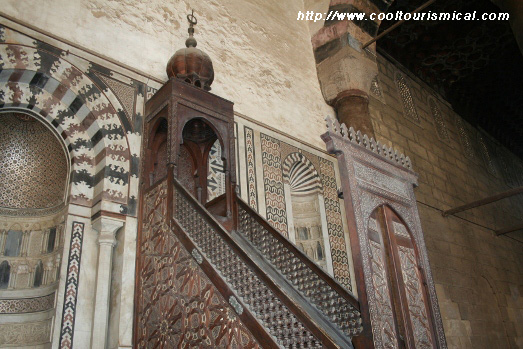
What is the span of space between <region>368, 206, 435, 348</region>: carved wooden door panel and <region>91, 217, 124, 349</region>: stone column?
6.44 ft

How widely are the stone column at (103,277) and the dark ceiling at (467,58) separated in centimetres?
677

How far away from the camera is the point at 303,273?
3379mm

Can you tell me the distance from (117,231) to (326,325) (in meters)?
1.79

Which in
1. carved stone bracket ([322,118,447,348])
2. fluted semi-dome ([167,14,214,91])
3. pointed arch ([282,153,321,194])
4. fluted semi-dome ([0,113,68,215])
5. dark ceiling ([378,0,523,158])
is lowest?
carved stone bracket ([322,118,447,348])

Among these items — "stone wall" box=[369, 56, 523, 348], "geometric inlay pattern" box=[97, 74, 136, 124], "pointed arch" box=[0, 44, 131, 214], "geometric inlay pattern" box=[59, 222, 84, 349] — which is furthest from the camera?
"stone wall" box=[369, 56, 523, 348]

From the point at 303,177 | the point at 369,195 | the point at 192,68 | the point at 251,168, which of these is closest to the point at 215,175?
the point at 251,168

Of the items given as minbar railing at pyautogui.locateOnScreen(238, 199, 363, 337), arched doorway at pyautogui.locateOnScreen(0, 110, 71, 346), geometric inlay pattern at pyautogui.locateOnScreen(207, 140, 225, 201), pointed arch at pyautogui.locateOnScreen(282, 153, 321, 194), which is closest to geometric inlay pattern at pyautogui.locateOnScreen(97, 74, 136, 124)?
arched doorway at pyautogui.locateOnScreen(0, 110, 71, 346)

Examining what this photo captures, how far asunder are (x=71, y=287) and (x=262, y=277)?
5.09 ft

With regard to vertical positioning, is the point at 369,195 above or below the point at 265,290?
above

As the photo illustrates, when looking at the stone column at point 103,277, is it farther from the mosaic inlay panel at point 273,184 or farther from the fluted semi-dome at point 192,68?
the mosaic inlay panel at point 273,184

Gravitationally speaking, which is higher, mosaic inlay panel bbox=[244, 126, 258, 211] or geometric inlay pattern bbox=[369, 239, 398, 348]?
mosaic inlay panel bbox=[244, 126, 258, 211]

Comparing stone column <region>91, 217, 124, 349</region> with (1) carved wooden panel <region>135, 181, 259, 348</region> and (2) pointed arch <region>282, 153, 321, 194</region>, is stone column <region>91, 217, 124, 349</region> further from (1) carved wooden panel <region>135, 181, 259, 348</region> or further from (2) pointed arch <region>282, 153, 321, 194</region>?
(2) pointed arch <region>282, 153, 321, 194</region>

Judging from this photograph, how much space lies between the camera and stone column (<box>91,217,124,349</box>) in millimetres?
3250

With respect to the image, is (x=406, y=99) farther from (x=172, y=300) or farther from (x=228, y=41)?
(x=172, y=300)
